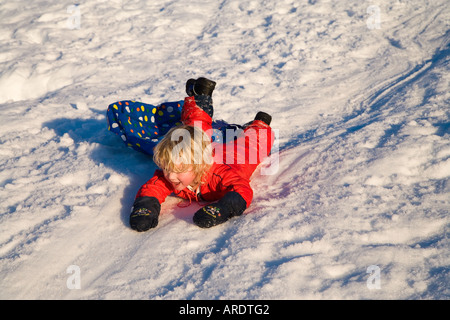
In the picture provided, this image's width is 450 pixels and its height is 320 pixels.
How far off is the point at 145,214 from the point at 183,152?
1.36 feet

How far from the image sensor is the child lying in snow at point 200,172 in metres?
2.20

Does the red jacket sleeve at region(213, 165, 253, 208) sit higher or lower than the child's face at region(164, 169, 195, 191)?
lower

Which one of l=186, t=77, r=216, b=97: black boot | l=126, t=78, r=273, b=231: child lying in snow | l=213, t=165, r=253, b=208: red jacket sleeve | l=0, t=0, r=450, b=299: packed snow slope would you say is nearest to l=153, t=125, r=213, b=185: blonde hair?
l=126, t=78, r=273, b=231: child lying in snow

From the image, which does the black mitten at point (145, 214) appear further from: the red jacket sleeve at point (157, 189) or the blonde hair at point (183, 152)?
the blonde hair at point (183, 152)

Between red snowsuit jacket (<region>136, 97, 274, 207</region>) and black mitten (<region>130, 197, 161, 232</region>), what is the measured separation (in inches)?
2.6

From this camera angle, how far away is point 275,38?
4797mm

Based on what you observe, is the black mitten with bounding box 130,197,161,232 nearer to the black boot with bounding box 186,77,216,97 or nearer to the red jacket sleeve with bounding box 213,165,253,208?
the red jacket sleeve with bounding box 213,165,253,208

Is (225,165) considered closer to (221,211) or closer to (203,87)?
(221,211)

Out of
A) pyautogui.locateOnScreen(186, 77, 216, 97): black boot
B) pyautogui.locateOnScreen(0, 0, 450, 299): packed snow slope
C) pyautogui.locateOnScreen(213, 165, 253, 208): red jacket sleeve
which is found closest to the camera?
pyautogui.locateOnScreen(0, 0, 450, 299): packed snow slope

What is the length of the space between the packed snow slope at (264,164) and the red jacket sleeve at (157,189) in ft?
0.38

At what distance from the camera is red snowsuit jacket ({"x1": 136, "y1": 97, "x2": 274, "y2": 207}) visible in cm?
240

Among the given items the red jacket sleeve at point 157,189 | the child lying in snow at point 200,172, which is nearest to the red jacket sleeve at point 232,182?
the child lying in snow at point 200,172
